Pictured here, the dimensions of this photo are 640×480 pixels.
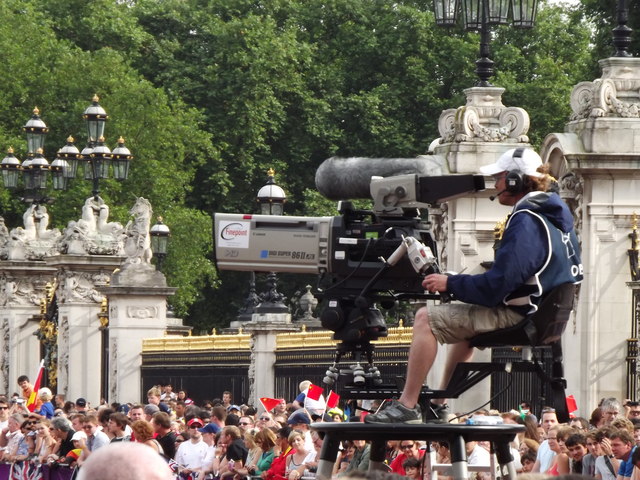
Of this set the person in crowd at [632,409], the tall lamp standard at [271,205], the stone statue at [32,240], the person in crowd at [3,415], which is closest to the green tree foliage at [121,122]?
the stone statue at [32,240]

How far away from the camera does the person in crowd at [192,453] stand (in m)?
18.9

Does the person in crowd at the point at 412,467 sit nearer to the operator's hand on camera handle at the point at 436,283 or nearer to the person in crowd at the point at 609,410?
the person in crowd at the point at 609,410

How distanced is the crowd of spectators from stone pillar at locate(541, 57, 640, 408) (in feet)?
2.77

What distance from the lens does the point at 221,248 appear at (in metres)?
9.23

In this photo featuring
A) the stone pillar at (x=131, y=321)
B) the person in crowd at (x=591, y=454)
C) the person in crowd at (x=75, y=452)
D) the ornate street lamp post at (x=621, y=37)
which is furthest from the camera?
the stone pillar at (x=131, y=321)

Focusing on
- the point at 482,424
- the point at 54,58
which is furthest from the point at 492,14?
the point at 54,58

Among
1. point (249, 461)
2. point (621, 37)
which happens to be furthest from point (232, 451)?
point (621, 37)

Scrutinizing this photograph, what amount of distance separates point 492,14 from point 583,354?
449 cm

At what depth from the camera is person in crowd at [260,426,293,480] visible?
16.8 m

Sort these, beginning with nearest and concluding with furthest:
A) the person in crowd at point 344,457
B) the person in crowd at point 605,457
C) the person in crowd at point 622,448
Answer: the person in crowd at point 622,448 → the person in crowd at point 605,457 → the person in crowd at point 344,457

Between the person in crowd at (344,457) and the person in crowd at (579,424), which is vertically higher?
the person in crowd at (579,424)

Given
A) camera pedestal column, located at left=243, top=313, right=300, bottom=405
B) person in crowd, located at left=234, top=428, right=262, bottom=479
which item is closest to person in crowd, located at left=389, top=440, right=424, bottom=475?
person in crowd, located at left=234, top=428, right=262, bottom=479

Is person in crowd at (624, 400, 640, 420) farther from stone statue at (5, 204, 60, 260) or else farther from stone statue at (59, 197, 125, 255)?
stone statue at (5, 204, 60, 260)

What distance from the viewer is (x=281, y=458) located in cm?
1689
